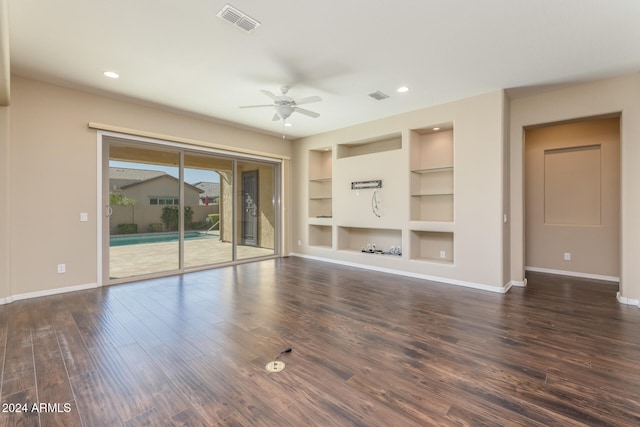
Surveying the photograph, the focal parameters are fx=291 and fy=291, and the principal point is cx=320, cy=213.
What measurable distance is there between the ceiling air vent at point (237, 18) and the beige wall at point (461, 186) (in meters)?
3.30

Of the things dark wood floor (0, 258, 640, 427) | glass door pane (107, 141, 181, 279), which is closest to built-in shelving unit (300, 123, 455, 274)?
dark wood floor (0, 258, 640, 427)

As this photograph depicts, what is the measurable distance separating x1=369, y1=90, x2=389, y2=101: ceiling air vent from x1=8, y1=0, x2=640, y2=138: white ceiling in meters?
0.10

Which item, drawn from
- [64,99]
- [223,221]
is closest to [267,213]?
[223,221]

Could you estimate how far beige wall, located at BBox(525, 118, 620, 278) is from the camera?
4.80m

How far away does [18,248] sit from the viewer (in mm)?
3736

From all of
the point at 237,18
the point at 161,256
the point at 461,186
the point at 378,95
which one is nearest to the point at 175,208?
the point at 161,256

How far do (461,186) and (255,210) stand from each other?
4342 millimetres

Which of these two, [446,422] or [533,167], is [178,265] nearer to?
[446,422]

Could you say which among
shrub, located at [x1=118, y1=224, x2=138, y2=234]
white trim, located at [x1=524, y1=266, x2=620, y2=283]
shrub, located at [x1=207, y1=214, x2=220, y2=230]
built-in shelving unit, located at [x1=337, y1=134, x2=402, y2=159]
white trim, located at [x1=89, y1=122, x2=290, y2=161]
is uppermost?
built-in shelving unit, located at [x1=337, y1=134, x2=402, y2=159]

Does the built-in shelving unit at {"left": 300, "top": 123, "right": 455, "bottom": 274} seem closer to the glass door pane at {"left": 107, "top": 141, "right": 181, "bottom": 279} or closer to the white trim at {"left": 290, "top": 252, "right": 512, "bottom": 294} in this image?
the white trim at {"left": 290, "top": 252, "right": 512, "bottom": 294}

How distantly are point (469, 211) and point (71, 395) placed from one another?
4.84 meters

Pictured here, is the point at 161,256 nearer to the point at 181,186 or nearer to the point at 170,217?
the point at 170,217

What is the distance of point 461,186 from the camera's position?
179 inches

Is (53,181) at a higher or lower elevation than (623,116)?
lower
